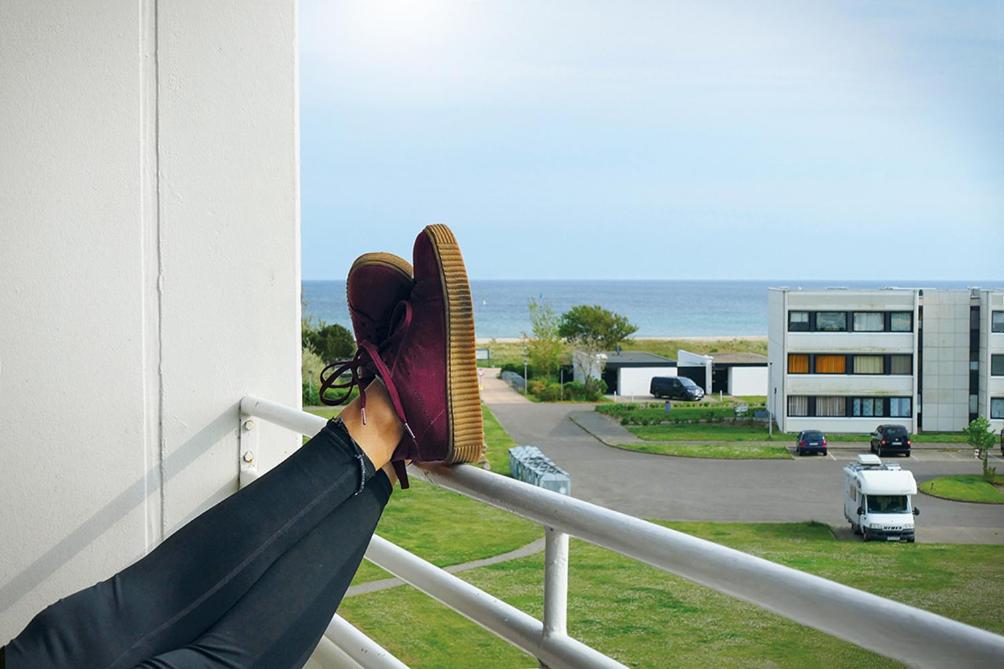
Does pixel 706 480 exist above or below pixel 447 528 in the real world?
→ above

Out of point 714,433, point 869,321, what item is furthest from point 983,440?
point 714,433

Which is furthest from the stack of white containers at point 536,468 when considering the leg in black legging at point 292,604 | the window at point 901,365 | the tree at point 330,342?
the leg in black legging at point 292,604

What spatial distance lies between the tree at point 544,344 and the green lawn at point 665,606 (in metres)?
8.83

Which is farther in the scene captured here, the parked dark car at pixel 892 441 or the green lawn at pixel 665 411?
the green lawn at pixel 665 411

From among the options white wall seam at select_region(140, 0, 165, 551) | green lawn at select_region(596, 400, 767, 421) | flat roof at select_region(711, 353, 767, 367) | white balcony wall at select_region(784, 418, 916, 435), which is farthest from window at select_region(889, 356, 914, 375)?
white wall seam at select_region(140, 0, 165, 551)

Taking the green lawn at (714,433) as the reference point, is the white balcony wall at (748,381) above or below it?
above

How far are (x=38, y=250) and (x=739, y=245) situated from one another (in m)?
40.6

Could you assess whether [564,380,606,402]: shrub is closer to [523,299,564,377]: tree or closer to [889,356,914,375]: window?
[523,299,564,377]: tree

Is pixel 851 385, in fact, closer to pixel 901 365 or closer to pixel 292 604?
pixel 901 365

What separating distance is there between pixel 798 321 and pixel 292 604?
761 inches

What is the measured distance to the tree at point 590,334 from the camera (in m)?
24.8

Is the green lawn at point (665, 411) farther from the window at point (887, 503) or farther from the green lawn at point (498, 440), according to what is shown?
the window at point (887, 503)

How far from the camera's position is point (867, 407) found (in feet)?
67.2

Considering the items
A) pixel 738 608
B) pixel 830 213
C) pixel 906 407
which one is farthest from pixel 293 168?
pixel 830 213
